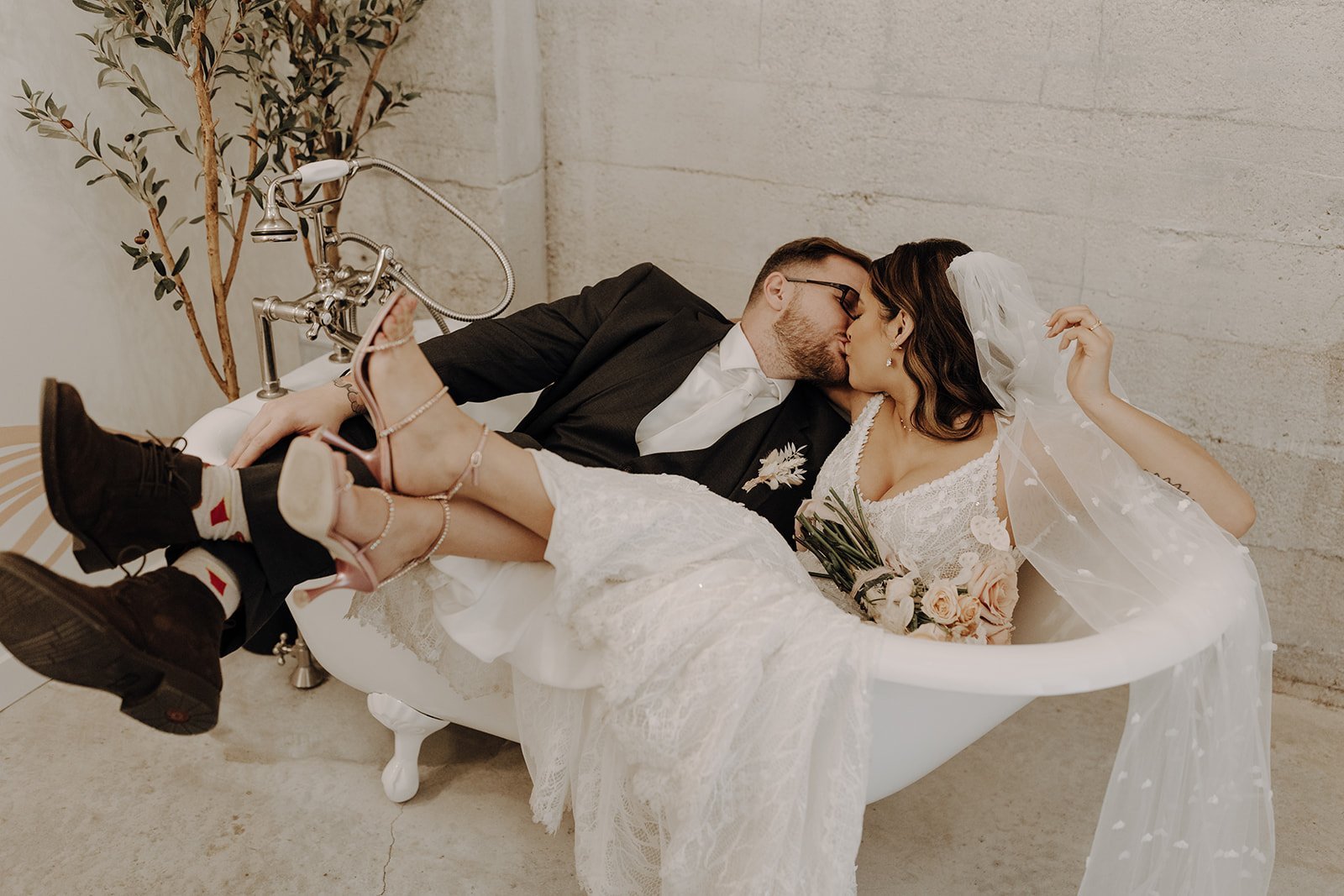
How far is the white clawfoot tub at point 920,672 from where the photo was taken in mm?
1392

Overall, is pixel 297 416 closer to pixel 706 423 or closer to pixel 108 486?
pixel 108 486

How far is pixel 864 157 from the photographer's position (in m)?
2.52

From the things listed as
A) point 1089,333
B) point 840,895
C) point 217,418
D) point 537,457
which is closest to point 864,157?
point 1089,333

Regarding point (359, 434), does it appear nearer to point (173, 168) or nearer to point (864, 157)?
point (173, 168)

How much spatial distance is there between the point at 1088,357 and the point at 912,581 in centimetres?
45

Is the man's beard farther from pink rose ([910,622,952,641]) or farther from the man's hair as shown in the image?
pink rose ([910,622,952,641])

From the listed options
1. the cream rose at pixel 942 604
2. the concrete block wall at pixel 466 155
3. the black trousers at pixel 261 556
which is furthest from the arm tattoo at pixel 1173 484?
the concrete block wall at pixel 466 155

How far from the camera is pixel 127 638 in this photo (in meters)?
1.32

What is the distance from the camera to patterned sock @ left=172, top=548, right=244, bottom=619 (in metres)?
1.55

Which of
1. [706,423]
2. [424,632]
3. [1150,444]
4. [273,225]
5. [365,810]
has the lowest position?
[365,810]

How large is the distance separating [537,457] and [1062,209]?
1409 millimetres

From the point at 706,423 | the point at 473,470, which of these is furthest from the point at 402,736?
the point at 706,423

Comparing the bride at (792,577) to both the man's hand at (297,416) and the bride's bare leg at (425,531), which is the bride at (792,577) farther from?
the man's hand at (297,416)

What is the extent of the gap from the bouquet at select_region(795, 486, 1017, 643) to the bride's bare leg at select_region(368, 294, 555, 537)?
Result: 544 millimetres
